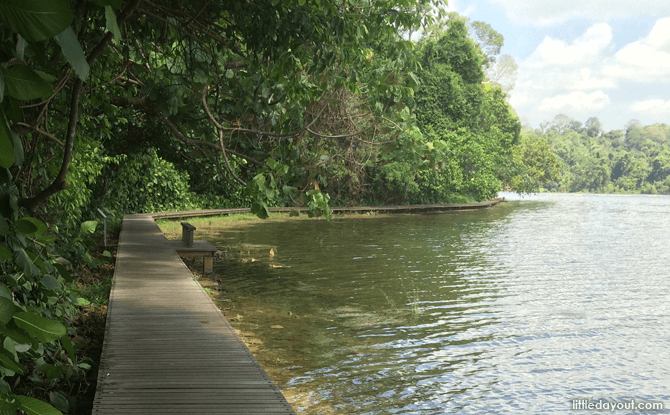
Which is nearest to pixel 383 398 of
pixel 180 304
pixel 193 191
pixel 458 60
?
pixel 180 304

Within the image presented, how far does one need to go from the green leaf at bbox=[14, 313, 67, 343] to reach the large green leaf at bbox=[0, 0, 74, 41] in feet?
2.98

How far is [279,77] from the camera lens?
6855 millimetres

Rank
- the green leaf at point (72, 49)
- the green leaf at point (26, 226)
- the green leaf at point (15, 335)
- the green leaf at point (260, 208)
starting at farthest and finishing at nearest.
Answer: the green leaf at point (260, 208)
the green leaf at point (26, 226)
the green leaf at point (15, 335)
the green leaf at point (72, 49)

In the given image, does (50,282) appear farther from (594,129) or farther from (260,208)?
(594,129)

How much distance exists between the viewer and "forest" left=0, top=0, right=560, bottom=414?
166 centimetres

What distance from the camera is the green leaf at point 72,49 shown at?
1173 mm

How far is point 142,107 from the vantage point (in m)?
9.12

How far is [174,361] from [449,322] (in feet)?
17.9

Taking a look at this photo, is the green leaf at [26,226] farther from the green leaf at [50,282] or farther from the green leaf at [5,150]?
the green leaf at [5,150]

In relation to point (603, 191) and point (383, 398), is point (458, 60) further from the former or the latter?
point (603, 191)

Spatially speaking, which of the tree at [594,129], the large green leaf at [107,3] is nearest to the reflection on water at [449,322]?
the large green leaf at [107,3]

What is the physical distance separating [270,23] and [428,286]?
8.59 m

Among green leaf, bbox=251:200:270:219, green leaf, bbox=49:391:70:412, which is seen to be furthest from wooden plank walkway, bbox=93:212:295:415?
green leaf, bbox=251:200:270:219

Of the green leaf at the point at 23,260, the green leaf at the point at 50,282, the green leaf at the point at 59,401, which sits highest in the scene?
the green leaf at the point at 23,260
